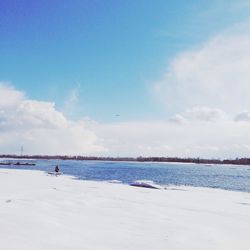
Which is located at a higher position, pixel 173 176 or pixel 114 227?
pixel 173 176

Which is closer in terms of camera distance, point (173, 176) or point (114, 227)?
point (114, 227)

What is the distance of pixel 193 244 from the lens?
8.63 m

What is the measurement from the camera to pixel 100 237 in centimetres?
871

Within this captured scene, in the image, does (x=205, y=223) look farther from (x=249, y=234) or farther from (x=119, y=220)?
(x=119, y=220)

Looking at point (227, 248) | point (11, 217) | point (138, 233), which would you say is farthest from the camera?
point (11, 217)

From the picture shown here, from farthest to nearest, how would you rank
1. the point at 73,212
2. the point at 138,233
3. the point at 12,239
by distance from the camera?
the point at 73,212 < the point at 138,233 < the point at 12,239

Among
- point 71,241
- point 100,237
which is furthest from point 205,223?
point 71,241

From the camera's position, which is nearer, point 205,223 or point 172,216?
point 205,223

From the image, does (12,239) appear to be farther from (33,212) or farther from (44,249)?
(33,212)

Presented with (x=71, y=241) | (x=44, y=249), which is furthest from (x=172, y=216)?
(x=44, y=249)

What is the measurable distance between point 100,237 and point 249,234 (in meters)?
4.76

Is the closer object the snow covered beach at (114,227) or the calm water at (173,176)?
the snow covered beach at (114,227)

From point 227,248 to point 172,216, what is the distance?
4.21m

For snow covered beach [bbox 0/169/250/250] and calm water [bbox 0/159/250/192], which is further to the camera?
calm water [bbox 0/159/250/192]
